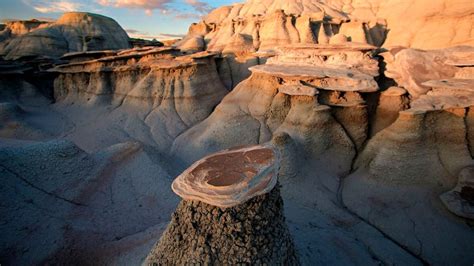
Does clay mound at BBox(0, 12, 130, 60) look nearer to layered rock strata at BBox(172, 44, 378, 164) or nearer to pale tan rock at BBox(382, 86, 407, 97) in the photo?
layered rock strata at BBox(172, 44, 378, 164)

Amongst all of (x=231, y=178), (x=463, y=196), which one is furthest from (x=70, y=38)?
(x=463, y=196)

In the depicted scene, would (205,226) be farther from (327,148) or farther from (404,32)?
(404,32)

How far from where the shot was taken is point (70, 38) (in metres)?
17.7

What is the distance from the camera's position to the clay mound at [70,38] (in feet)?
51.4

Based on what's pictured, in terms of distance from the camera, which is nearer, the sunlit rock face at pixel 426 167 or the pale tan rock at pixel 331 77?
the sunlit rock face at pixel 426 167

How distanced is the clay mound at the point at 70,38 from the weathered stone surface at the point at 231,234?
56.2 ft

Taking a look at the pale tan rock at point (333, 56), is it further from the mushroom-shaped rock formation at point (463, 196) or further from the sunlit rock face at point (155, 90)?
the sunlit rock face at point (155, 90)

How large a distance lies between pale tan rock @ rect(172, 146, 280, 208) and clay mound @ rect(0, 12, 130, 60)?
17.1 metres

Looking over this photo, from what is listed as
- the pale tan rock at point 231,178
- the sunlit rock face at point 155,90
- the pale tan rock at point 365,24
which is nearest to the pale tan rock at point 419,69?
the pale tan rock at point 231,178

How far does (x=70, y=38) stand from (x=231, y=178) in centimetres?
2027

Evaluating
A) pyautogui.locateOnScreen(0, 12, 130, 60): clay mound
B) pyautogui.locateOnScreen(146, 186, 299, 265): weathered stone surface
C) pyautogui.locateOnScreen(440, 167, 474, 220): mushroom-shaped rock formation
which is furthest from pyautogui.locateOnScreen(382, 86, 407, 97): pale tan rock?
pyautogui.locateOnScreen(0, 12, 130, 60): clay mound

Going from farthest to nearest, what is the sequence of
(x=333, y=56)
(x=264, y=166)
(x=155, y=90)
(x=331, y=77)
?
(x=155, y=90) → (x=333, y=56) → (x=331, y=77) → (x=264, y=166)

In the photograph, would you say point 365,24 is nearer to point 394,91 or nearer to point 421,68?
point 421,68

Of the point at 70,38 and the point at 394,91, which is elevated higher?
the point at 70,38
